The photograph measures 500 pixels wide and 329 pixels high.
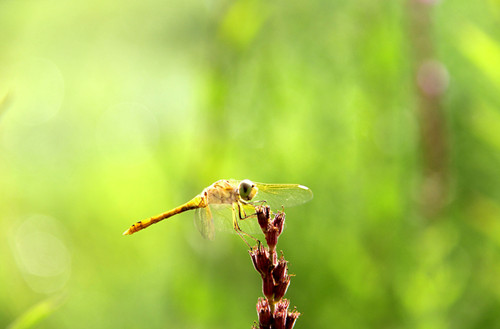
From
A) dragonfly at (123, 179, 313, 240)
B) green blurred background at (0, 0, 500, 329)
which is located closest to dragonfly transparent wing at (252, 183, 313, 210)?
dragonfly at (123, 179, 313, 240)

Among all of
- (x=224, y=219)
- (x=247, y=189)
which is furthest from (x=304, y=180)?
(x=247, y=189)

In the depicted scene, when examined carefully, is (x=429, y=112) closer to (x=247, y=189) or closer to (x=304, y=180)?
(x=304, y=180)

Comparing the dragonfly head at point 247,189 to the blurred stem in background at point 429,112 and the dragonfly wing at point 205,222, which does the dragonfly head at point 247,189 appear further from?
the blurred stem in background at point 429,112

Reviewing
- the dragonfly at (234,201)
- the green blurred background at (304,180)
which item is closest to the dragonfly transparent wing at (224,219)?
the dragonfly at (234,201)

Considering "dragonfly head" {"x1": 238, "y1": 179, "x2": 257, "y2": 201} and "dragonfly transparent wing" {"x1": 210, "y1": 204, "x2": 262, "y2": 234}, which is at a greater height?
"dragonfly head" {"x1": 238, "y1": 179, "x2": 257, "y2": 201}

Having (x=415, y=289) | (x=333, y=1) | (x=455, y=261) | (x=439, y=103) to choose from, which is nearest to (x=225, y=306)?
(x=415, y=289)

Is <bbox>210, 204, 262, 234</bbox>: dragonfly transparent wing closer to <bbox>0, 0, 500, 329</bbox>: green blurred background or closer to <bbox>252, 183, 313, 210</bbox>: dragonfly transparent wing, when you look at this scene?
<bbox>252, 183, 313, 210</bbox>: dragonfly transparent wing
